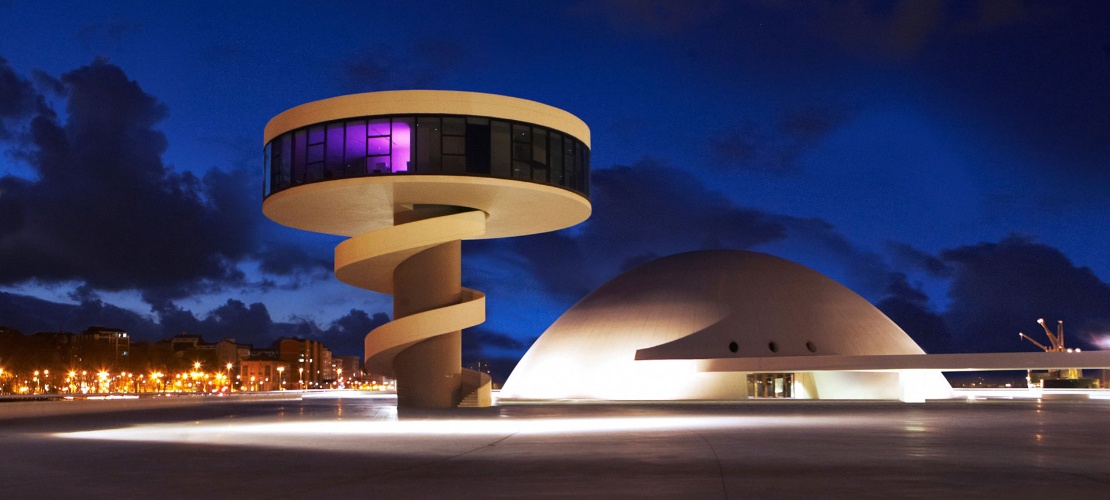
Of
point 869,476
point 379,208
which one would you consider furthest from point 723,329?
point 869,476

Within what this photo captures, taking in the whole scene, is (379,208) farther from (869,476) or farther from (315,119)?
(869,476)

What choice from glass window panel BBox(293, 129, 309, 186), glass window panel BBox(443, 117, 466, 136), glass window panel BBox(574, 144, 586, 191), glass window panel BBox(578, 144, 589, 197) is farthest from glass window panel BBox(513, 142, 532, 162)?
glass window panel BBox(293, 129, 309, 186)

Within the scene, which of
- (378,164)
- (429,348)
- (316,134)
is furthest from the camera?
(429,348)

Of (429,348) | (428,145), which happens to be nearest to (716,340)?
(429,348)

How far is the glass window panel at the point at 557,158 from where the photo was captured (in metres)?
48.4

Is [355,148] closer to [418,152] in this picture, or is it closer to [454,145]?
[418,152]

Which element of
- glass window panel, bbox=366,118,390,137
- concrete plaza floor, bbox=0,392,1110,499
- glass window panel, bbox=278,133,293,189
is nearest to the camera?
concrete plaza floor, bbox=0,392,1110,499

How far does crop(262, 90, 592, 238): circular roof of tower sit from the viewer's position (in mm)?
45656

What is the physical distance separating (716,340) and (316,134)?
3377cm

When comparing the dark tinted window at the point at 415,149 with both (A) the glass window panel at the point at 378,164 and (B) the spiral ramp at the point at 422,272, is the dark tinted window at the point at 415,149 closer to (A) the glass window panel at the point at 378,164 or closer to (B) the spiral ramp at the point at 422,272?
(A) the glass window panel at the point at 378,164

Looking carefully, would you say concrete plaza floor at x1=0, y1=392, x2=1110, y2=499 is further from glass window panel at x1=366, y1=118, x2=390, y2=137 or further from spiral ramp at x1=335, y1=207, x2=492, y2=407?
glass window panel at x1=366, y1=118, x2=390, y2=137

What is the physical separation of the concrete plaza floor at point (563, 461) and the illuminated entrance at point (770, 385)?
41389mm

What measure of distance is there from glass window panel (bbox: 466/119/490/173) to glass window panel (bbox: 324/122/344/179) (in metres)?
5.28

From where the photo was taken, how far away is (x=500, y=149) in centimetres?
4659
